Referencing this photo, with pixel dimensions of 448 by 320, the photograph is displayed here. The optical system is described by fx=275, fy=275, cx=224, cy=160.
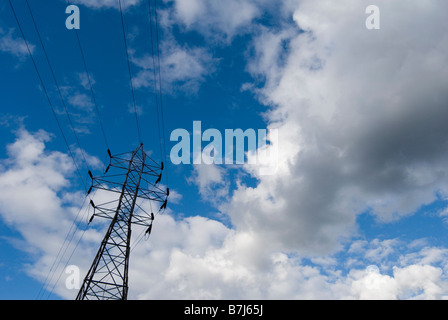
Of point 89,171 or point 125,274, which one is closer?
point 125,274

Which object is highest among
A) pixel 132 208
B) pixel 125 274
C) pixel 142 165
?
pixel 142 165

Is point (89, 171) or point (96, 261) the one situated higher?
point (89, 171)

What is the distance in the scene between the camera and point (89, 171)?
79.5ft
